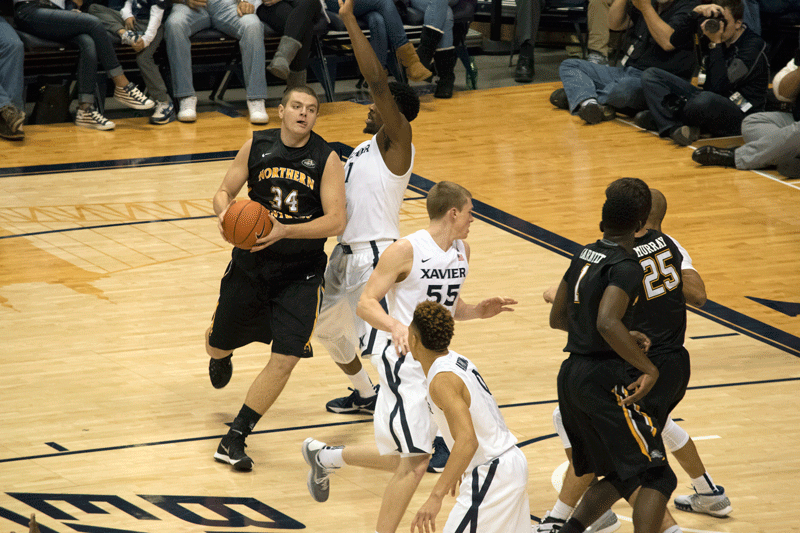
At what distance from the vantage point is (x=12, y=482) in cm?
467

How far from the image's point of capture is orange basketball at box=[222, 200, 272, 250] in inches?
194

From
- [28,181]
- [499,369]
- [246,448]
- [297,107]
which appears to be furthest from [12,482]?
[28,181]

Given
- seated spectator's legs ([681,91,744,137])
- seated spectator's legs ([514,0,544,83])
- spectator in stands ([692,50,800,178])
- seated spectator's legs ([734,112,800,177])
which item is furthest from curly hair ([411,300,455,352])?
seated spectator's legs ([514,0,544,83])

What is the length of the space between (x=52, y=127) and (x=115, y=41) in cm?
111

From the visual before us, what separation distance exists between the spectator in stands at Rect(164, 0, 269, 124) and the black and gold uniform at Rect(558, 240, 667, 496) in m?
7.73

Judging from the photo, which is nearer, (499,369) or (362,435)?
(362,435)

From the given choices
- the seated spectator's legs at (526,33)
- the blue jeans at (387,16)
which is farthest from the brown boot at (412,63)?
the seated spectator's legs at (526,33)

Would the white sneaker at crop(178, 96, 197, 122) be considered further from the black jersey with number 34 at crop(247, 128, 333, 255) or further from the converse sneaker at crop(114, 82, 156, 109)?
the black jersey with number 34 at crop(247, 128, 333, 255)

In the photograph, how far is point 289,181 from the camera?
5176 millimetres

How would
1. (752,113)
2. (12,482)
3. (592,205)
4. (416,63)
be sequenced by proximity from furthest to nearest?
(416,63) < (752,113) < (592,205) < (12,482)

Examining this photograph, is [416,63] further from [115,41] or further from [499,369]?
[499,369]

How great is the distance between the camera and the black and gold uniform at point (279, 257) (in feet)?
16.9

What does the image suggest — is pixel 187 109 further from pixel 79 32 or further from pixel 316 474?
pixel 316 474

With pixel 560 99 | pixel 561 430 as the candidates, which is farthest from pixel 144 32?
pixel 561 430
